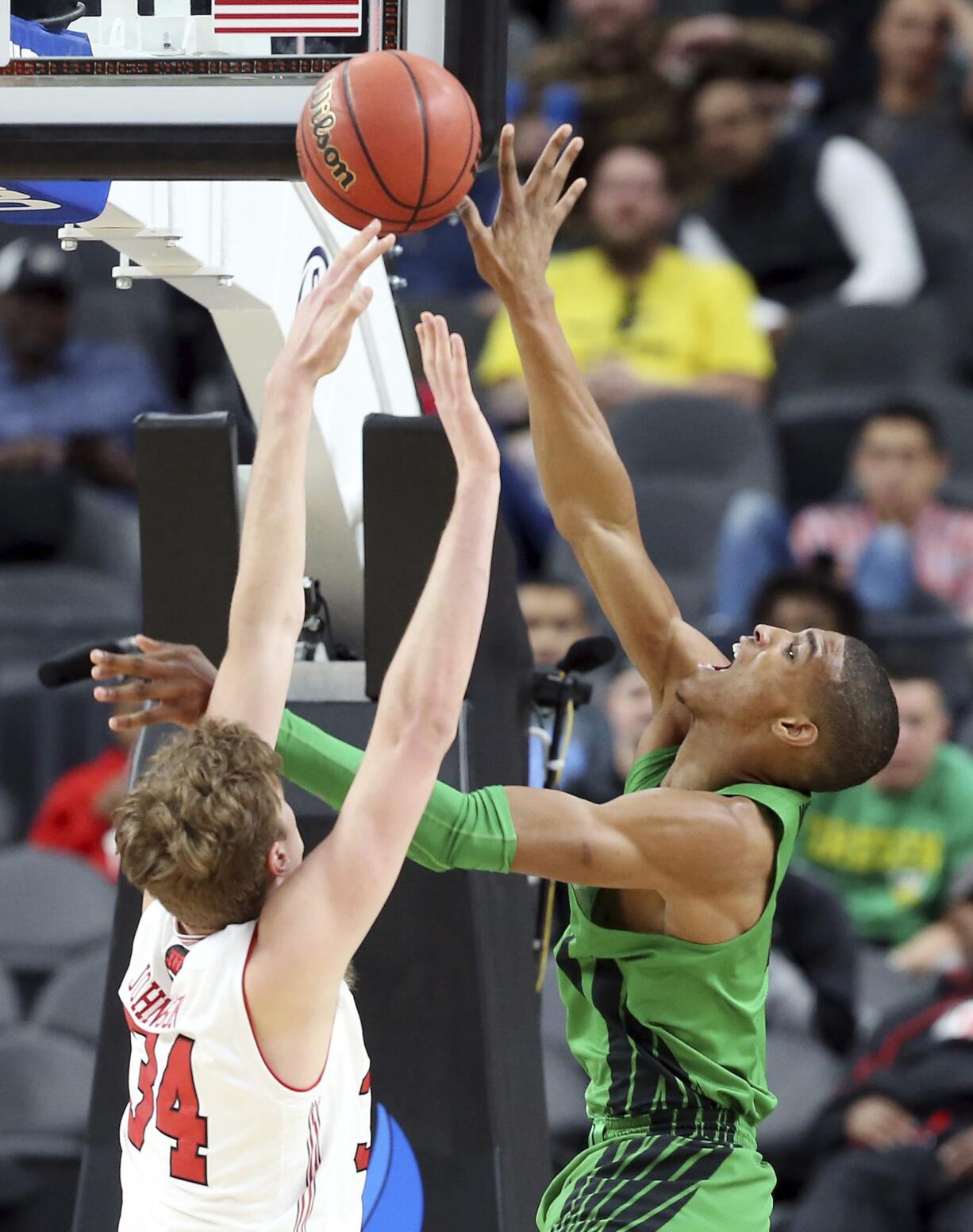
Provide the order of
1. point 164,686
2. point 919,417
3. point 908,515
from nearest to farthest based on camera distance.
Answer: point 164,686, point 919,417, point 908,515

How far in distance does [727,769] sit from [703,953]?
0.33 meters

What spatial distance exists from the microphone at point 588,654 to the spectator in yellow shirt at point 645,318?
4.14m

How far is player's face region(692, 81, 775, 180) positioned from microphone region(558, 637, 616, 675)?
17.3 feet

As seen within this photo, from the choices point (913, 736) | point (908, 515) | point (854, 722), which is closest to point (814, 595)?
point (913, 736)

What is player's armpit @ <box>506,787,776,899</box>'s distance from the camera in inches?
126

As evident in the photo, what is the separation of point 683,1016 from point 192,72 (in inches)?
72.2

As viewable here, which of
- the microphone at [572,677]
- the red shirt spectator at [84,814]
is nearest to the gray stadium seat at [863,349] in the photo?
the red shirt spectator at [84,814]

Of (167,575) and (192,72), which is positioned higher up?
(192,72)

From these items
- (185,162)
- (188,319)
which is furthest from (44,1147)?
(188,319)

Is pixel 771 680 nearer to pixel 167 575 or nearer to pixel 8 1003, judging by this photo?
pixel 167 575

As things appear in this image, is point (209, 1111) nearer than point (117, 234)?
Yes

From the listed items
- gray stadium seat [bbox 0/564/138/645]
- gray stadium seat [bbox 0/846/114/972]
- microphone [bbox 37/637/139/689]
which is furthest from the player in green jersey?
gray stadium seat [bbox 0/564/138/645]

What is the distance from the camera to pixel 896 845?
702cm

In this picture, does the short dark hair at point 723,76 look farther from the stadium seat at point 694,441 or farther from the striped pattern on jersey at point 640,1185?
the striped pattern on jersey at point 640,1185
